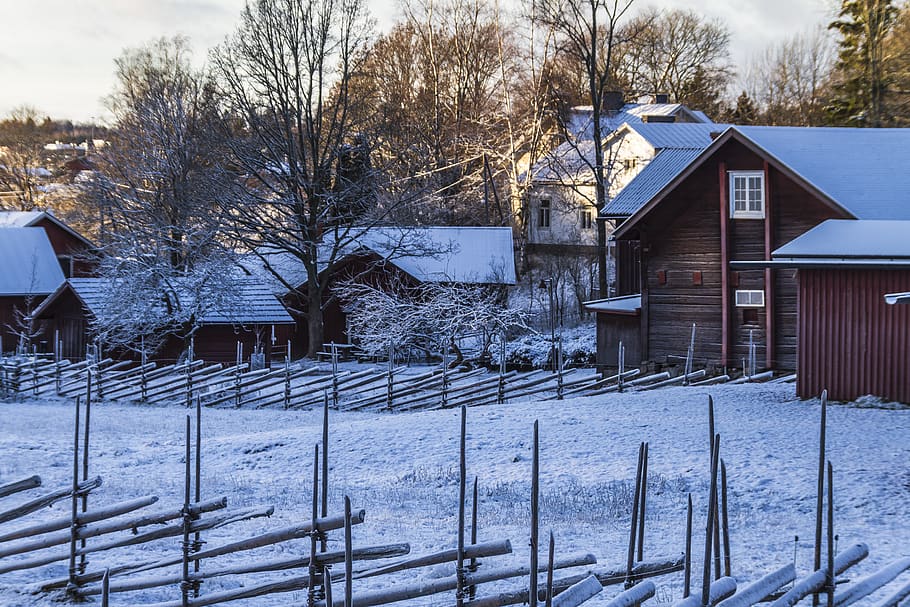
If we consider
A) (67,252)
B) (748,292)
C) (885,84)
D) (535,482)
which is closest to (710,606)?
(535,482)

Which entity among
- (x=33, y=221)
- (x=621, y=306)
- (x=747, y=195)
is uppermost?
(x=33, y=221)

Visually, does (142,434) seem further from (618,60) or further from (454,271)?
(618,60)

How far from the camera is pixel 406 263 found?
40.4 metres

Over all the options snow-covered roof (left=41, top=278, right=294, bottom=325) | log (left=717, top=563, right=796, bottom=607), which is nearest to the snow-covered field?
log (left=717, top=563, right=796, bottom=607)

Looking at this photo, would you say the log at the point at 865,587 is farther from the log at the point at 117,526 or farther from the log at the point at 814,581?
the log at the point at 117,526

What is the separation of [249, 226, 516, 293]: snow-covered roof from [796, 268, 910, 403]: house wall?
19131 mm

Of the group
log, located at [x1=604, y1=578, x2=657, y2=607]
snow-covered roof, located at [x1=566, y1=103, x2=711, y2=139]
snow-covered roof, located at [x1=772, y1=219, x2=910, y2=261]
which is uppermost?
snow-covered roof, located at [x1=566, y1=103, x2=711, y2=139]

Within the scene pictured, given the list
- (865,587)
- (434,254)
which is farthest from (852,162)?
(865,587)

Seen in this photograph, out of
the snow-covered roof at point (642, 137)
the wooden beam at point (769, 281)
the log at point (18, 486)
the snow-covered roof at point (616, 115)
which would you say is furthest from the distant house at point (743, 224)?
the snow-covered roof at point (616, 115)

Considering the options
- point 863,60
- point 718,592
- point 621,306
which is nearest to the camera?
point 718,592

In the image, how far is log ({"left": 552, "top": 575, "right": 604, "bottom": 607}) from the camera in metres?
7.54

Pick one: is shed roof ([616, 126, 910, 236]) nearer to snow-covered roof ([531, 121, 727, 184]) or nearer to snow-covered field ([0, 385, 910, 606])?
snow-covered field ([0, 385, 910, 606])

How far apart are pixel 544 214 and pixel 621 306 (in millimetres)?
25105

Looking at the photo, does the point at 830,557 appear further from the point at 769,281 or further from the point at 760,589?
the point at 769,281
